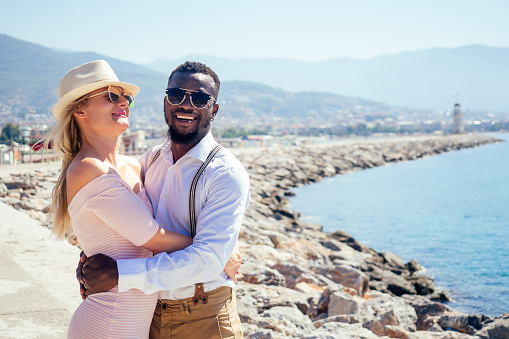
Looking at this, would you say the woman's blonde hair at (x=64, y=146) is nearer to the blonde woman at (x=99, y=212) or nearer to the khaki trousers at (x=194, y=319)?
the blonde woman at (x=99, y=212)

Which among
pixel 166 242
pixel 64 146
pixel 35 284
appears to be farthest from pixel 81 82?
pixel 35 284

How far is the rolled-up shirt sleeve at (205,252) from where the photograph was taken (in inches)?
70.7

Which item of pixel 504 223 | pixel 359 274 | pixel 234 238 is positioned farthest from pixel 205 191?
pixel 504 223

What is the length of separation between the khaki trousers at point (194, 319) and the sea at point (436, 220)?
851cm

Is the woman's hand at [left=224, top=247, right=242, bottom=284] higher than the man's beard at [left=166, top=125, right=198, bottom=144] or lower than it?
lower

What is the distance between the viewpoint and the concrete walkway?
334 centimetres

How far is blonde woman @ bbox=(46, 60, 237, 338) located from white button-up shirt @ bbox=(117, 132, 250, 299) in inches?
3.5

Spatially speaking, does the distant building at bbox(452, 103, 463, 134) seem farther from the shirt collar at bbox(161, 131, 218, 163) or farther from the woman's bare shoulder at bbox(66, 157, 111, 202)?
the woman's bare shoulder at bbox(66, 157, 111, 202)

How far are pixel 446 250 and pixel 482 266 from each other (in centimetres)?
187

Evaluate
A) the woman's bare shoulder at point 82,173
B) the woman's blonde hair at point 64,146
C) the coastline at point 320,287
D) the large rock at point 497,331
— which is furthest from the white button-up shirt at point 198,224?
the large rock at point 497,331

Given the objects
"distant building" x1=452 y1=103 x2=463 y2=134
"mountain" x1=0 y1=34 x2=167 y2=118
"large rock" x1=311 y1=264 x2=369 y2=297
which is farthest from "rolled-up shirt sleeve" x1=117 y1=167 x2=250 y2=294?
"distant building" x1=452 y1=103 x2=463 y2=134

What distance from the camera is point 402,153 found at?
5366cm

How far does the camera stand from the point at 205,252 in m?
1.81

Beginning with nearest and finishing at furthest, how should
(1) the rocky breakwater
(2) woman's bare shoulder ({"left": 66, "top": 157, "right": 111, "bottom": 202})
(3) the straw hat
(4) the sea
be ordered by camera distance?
(2) woman's bare shoulder ({"left": 66, "top": 157, "right": 111, "bottom": 202})
(3) the straw hat
(1) the rocky breakwater
(4) the sea
